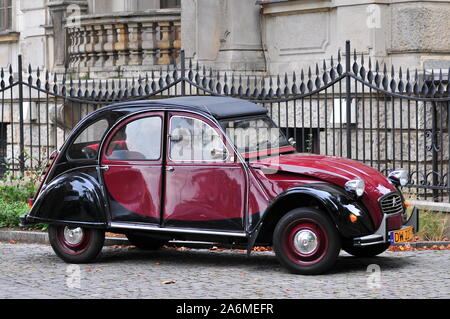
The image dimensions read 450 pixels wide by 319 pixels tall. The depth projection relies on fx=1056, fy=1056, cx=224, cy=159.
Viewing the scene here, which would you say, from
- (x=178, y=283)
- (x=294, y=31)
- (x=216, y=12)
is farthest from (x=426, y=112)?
(x=178, y=283)

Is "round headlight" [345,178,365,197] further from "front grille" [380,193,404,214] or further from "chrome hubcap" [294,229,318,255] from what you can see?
"chrome hubcap" [294,229,318,255]

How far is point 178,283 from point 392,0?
6956 mm

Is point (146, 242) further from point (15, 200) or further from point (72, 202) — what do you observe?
point (15, 200)

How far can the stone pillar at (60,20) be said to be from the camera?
61.0 feet

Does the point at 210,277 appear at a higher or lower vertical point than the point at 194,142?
lower

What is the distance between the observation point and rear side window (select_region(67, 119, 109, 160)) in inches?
406

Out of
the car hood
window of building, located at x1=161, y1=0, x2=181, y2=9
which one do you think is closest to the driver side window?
the car hood

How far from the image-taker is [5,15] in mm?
21188

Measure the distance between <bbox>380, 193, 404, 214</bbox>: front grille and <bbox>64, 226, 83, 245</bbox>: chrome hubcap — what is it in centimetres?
295

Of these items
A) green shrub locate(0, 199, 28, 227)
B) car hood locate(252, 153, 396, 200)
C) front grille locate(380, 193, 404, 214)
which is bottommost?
green shrub locate(0, 199, 28, 227)

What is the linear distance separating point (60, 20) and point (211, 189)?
9.88 metres

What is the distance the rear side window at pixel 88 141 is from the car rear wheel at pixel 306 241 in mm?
2160

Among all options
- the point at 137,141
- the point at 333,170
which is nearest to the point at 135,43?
the point at 137,141
